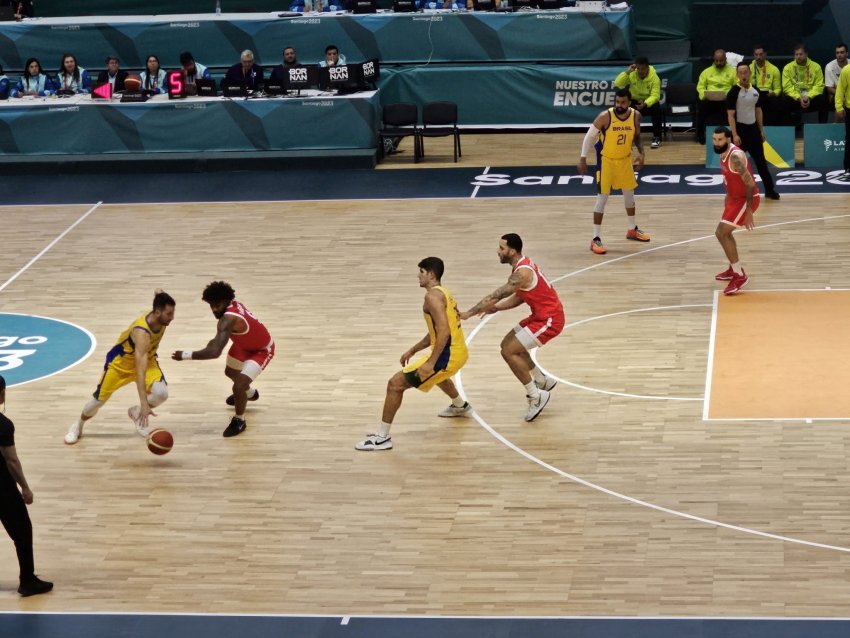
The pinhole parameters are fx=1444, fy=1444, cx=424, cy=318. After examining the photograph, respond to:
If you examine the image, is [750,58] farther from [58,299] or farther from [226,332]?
[226,332]

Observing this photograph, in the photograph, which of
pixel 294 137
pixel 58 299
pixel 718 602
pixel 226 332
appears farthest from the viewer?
pixel 294 137

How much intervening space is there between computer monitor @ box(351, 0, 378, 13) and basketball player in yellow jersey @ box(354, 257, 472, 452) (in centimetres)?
1382

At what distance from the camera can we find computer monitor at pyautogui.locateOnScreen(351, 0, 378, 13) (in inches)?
975

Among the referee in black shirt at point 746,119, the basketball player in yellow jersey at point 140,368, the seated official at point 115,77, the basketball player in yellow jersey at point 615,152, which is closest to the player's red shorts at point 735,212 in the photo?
the basketball player in yellow jersey at point 615,152

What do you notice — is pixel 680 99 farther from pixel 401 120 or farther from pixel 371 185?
pixel 371 185

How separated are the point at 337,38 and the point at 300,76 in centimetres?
192

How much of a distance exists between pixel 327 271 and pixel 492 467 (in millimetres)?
6255

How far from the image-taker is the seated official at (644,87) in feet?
75.1

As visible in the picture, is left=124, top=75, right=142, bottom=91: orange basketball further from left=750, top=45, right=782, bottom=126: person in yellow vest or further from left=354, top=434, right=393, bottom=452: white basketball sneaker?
left=354, top=434, right=393, bottom=452: white basketball sneaker

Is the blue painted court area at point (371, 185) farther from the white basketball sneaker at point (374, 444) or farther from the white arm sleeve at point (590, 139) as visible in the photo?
the white basketball sneaker at point (374, 444)

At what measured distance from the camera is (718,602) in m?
9.38

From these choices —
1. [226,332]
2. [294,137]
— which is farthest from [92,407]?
[294,137]

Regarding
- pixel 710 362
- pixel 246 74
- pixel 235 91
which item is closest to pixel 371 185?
pixel 235 91

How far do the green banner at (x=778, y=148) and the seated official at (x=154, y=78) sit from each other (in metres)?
8.90
